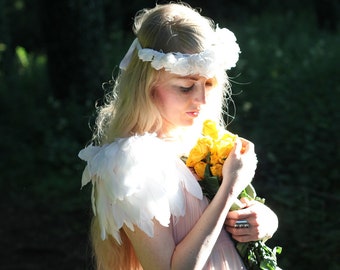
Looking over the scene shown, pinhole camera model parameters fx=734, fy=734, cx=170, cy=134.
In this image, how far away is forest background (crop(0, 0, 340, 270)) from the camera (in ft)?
18.4

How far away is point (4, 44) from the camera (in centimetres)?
923

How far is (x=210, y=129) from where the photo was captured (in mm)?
2668

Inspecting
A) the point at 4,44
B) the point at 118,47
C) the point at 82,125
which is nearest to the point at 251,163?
the point at 82,125

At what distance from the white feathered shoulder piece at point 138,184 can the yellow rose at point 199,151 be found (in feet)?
0.26

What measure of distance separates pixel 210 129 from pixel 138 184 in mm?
402

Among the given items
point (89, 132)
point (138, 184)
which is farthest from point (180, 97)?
point (89, 132)

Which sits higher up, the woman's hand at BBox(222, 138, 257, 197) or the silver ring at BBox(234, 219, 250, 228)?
the woman's hand at BBox(222, 138, 257, 197)

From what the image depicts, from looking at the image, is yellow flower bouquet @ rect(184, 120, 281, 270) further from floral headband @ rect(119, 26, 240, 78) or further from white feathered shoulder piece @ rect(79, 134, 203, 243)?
floral headband @ rect(119, 26, 240, 78)

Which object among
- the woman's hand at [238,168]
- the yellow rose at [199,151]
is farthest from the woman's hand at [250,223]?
the yellow rose at [199,151]

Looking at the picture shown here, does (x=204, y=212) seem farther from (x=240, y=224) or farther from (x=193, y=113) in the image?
(x=193, y=113)

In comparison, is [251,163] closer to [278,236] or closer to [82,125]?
[278,236]

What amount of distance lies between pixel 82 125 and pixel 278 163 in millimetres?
2204

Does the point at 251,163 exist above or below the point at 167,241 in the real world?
above

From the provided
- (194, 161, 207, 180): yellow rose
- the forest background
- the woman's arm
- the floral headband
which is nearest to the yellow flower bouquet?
(194, 161, 207, 180): yellow rose
